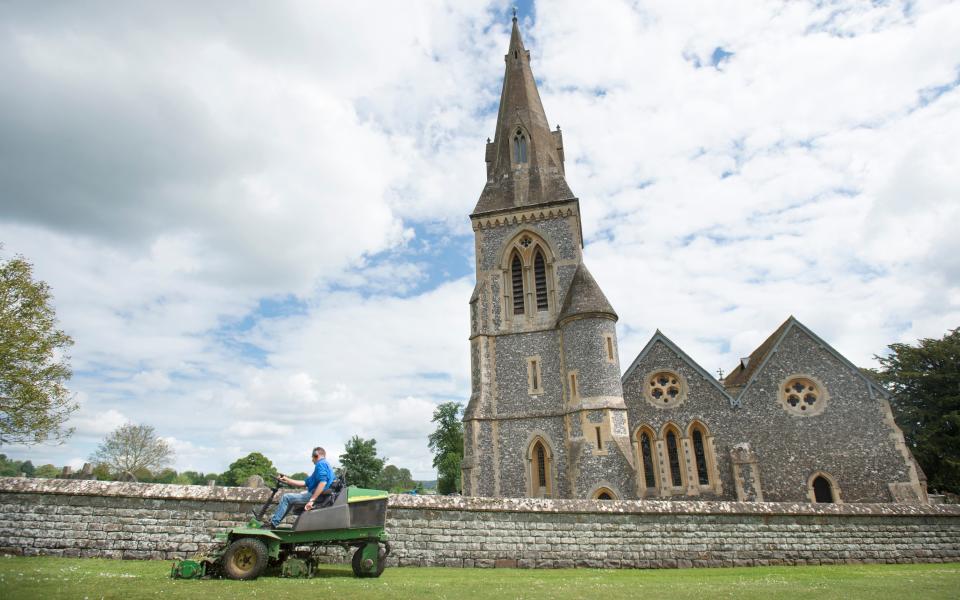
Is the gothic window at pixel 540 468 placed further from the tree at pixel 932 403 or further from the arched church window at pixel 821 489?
the tree at pixel 932 403

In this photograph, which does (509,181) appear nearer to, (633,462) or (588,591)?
(633,462)

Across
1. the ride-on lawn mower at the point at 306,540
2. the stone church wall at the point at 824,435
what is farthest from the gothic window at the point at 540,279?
the ride-on lawn mower at the point at 306,540

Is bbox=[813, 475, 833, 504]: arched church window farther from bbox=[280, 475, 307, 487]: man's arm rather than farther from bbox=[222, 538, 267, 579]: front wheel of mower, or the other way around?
bbox=[222, 538, 267, 579]: front wheel of mower

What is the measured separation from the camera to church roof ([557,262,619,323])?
20.7 m

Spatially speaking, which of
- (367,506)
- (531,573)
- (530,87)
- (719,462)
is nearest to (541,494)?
(719,462)

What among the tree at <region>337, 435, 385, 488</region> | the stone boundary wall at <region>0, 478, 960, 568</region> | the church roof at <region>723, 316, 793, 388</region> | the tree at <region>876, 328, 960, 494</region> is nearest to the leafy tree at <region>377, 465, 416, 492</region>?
the tree at <region>337, 435, 385, 488</region>

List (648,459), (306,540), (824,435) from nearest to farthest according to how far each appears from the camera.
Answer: (306,540) < (824,435) < (648,459)

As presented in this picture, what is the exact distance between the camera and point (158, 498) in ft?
27.5

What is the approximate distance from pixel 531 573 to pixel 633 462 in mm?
11391

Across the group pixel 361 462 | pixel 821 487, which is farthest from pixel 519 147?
pixel 361 462

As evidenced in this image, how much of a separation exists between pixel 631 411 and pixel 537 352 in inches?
171

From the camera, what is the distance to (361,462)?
1820 inches

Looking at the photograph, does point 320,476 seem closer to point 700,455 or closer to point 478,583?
point 478,583

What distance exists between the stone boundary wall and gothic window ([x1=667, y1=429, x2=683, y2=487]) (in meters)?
10.2
